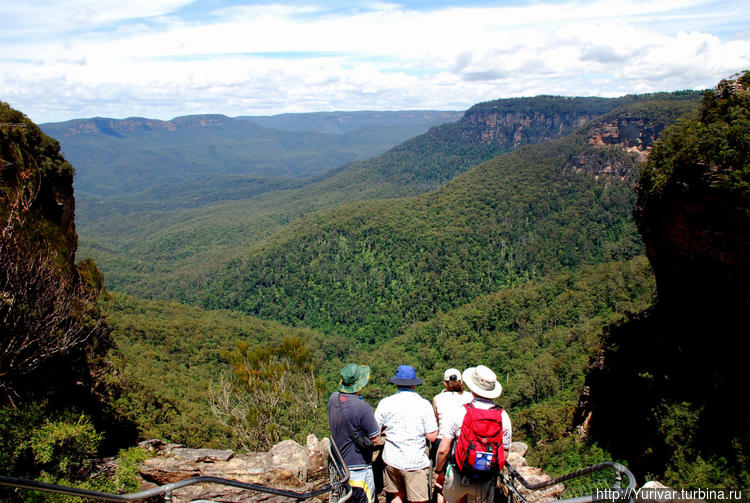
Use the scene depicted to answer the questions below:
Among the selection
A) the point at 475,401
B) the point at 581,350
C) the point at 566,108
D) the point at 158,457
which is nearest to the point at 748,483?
the point at 475,401

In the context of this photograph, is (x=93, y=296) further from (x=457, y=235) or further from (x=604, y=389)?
(x=457, y=235)

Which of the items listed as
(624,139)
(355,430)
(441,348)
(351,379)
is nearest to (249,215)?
(624,139)

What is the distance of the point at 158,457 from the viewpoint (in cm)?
941

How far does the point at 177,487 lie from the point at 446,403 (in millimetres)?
3378

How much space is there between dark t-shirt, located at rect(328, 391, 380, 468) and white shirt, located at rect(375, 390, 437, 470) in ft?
0.75

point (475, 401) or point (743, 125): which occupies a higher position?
point (743, 125)

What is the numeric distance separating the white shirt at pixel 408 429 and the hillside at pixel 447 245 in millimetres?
66761

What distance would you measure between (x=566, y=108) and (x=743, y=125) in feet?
583

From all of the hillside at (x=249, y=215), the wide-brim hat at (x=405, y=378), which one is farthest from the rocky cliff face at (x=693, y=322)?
the hillside at (x=249, y=215)

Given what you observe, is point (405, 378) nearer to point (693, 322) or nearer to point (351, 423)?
point (351, 423)

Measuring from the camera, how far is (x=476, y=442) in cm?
516

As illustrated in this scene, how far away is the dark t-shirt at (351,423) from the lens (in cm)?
547

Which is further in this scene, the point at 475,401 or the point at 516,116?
the point at 516,116

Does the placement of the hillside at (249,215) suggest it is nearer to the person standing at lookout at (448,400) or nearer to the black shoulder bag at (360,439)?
the black shoulder bag at (360,439)
